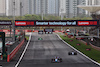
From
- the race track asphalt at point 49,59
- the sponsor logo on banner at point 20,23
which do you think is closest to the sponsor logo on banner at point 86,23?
the race track asphalt at point 49,59

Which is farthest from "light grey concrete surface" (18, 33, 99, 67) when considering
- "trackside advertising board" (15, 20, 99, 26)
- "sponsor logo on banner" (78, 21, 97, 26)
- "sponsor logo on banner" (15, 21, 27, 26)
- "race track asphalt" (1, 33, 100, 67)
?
"sponsor logo on banner" (78, 21, 97, 26)

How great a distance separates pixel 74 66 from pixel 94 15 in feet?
205

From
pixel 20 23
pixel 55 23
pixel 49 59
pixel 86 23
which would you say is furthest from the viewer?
pixel 86 23

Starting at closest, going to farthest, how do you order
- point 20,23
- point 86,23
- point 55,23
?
1. point 55,23
2. point 20,23
3. point 86,23

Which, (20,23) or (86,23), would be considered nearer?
(20,23)

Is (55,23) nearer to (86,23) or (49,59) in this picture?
(86,23)

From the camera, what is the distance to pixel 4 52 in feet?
87.1

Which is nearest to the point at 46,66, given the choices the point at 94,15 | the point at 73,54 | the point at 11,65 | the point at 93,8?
the point at 11,65

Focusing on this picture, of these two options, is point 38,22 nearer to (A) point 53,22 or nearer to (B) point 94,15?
(A) point 53,22

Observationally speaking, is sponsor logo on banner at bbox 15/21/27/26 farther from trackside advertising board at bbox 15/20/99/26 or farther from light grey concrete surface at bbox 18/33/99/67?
light grey concrete surface at bbox 18/33/99/67

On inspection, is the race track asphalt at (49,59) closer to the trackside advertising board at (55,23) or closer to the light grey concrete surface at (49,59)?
the light grey concrete surface at (49,59)

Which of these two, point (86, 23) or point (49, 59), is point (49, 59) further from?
point (86, 23)

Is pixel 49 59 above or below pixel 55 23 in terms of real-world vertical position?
below

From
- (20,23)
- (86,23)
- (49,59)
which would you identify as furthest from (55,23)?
(49,59)
